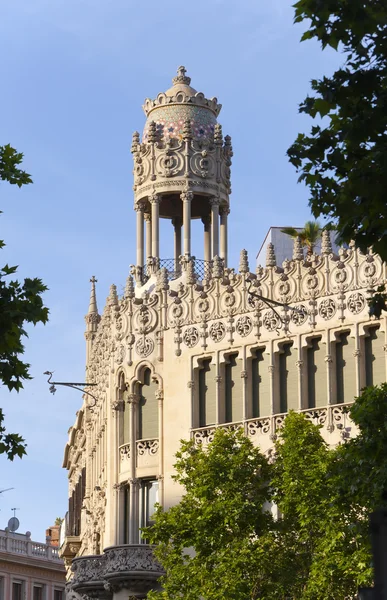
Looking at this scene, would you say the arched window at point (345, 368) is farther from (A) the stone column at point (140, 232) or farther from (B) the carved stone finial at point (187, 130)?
(B) the carved stone finial at point (187, 130)

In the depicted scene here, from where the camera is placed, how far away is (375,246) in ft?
81.5

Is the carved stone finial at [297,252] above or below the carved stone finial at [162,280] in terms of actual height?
below

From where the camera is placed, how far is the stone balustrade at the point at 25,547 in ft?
346

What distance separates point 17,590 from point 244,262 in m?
52.4

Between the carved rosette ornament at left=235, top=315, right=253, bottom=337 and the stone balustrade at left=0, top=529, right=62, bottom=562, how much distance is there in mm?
50207

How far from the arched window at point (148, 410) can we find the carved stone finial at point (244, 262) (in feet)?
18.1

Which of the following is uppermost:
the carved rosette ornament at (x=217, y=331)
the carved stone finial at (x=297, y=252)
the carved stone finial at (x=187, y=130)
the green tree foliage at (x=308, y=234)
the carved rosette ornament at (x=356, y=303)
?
the carved stone finial at (x=187, y=130)

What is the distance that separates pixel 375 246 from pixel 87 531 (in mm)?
45387

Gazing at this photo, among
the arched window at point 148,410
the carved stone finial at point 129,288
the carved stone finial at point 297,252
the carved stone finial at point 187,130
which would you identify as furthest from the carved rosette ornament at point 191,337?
the carved stone finial at point 187,130

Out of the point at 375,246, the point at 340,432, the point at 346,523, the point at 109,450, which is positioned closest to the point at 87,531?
the point at 109,450

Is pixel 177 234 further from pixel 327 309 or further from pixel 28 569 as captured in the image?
pixel 28 569

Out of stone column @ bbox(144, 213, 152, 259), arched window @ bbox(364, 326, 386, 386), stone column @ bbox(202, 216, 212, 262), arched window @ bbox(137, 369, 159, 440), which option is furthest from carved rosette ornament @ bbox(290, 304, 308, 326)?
stone column @ bbox(144, 213, 152, 259)

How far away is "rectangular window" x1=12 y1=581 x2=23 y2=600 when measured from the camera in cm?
10519

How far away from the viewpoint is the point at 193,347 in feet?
197
